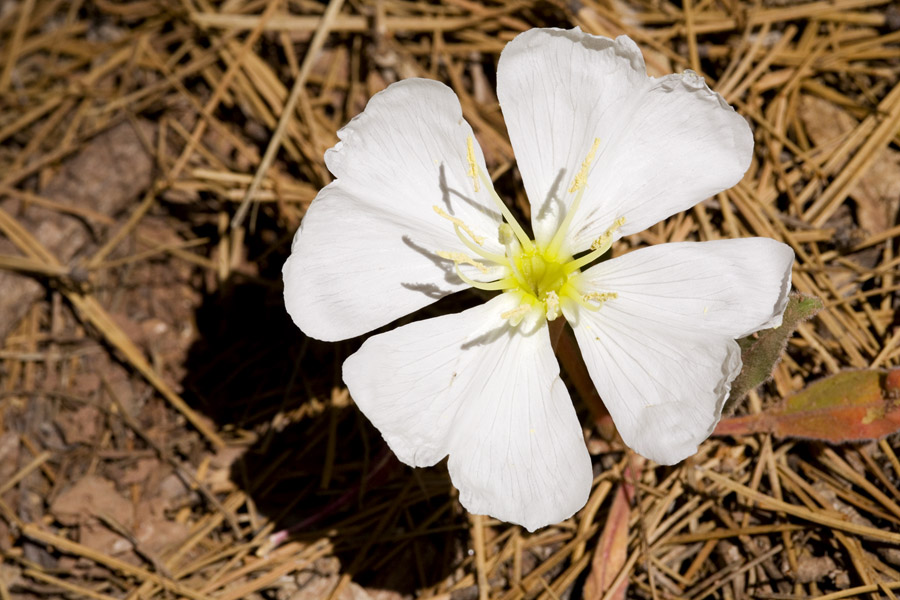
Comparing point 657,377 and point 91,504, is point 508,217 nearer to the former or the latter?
point 657,377

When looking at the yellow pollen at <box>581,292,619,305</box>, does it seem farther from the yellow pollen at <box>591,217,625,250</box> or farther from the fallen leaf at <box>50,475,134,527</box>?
the fallen leaf at <box>50,475,134,527</box>

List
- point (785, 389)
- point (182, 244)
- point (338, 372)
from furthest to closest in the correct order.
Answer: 1. point (182, 244)
2. point (338, 372)
3. point (785, 389)

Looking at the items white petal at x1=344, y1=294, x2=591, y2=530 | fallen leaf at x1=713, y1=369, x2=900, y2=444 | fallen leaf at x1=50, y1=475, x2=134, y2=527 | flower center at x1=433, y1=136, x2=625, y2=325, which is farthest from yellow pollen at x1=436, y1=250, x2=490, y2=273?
fallen leaf at x1=50, y1=475, x2=134, y2=527

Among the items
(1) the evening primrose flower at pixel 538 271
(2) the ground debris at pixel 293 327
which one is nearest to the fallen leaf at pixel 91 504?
(2) the ground debris at pixel 293 327

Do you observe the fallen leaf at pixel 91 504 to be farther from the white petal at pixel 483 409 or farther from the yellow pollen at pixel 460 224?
the yellow pollen at pixel 460 224

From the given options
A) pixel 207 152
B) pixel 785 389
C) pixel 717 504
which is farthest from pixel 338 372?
pixel 785 389

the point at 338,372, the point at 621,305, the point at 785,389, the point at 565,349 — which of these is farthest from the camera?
the point at 338,372

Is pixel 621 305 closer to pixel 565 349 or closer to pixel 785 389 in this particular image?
pixel 565 349
